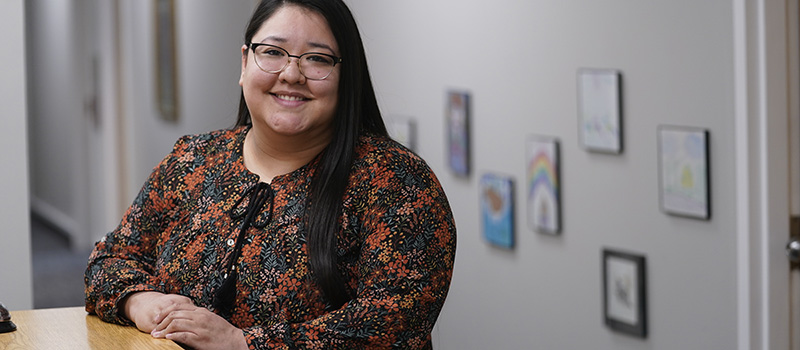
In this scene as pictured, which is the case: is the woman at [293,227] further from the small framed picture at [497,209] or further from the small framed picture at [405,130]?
the small framed picture at [405,130]

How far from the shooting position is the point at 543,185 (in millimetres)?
3350

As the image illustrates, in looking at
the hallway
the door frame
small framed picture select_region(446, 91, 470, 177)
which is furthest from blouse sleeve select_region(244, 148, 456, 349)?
the hallway

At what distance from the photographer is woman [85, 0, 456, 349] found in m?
1.70

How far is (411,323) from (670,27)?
1.45 m

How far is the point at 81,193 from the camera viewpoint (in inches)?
299

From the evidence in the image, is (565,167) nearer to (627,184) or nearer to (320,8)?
(627,184)

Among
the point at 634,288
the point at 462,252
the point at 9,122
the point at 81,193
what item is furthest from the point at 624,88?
the point at 81,193

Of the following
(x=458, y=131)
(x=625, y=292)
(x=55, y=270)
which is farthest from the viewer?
(x=55, y=270)

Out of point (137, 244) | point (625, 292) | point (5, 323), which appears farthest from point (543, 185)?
point (5, 323)

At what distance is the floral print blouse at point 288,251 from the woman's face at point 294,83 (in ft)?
0.32

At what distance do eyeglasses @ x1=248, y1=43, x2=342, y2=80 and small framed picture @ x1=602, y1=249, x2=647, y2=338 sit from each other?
1450 millimetres

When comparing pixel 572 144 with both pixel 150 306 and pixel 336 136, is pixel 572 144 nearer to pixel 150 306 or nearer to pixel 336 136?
pixel 336 136

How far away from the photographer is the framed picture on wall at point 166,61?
20.0 feet

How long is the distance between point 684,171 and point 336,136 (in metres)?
1.26
